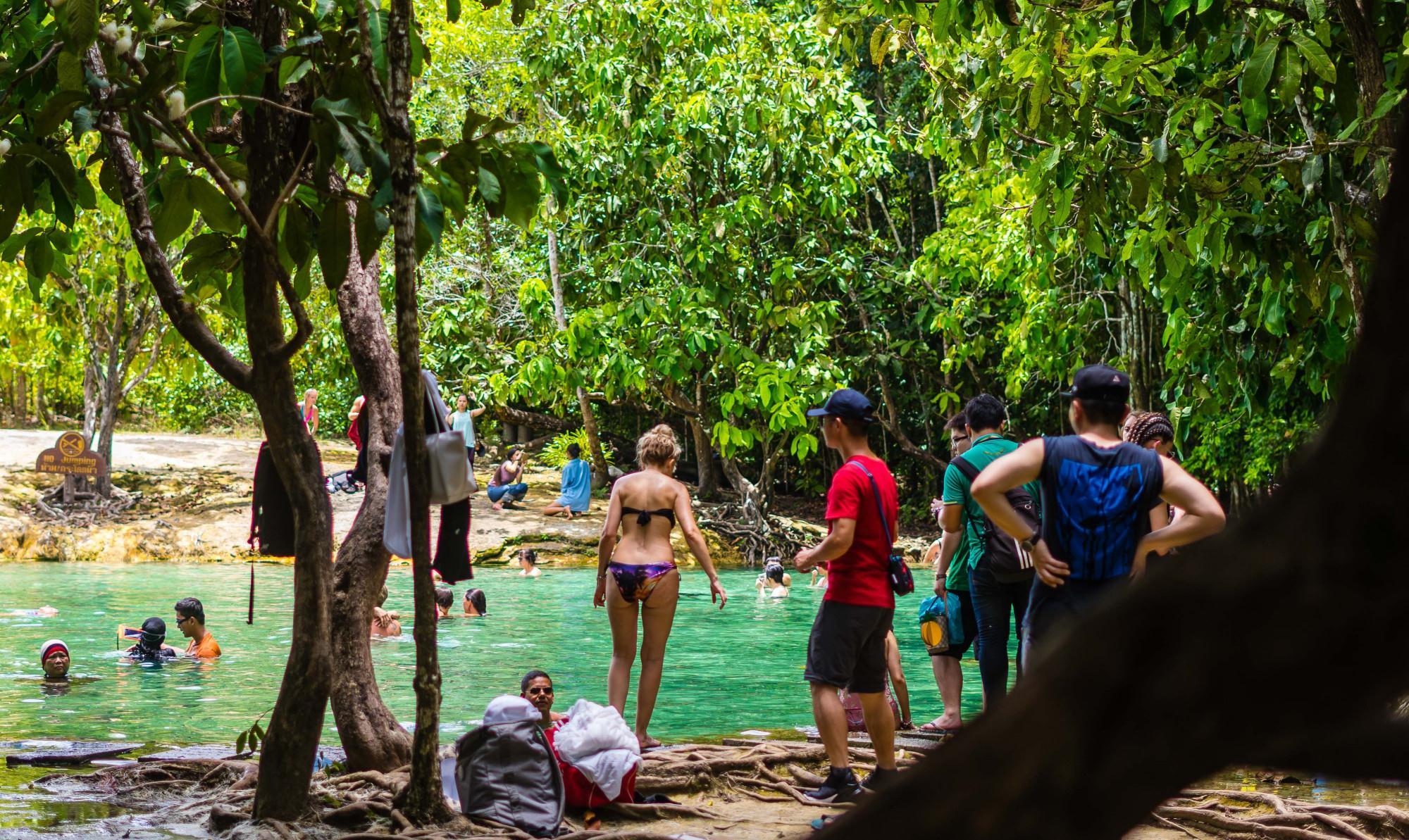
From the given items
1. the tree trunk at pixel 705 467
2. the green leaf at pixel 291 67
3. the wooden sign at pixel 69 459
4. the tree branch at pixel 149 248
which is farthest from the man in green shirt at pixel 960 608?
the wooden sign at pixel 69 459

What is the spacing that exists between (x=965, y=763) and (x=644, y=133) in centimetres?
1996

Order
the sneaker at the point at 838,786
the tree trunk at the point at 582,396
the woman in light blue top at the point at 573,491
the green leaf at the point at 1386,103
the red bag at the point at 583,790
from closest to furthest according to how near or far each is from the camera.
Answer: the green leaf at the point at 1386,103, the red bag at the point at 583,790, the sneaker at the point at 838,786, the tree trunk at the point at 582,396, the woman in light blue top at the point at 573,491

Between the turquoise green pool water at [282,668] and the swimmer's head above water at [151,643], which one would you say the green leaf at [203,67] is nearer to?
the turquoise green pool water at [282,668]

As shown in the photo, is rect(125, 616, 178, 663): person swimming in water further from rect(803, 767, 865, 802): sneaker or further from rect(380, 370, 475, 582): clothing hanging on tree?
rect(803, 767, 865, 802): sneaker

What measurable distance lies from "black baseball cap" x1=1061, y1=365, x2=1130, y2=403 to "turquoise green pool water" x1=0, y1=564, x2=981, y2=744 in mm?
4164

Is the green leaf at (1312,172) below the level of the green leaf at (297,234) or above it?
above

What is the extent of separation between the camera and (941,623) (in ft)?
25.2

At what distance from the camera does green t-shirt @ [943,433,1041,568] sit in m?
6.77

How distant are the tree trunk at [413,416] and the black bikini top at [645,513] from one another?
234cm

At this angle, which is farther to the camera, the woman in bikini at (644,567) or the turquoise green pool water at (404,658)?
the turquoise green pool water at (404,658)

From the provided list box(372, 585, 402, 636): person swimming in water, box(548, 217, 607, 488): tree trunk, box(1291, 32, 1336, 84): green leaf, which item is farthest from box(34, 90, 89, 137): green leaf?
box(548, 217, 607, 488): tree trunk

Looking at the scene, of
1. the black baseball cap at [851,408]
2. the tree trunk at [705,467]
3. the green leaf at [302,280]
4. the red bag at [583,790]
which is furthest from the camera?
the tree trunk at [705,467]

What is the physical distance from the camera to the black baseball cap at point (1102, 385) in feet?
16.9

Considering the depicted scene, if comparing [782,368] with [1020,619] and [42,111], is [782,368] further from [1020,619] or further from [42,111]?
[42,111]
